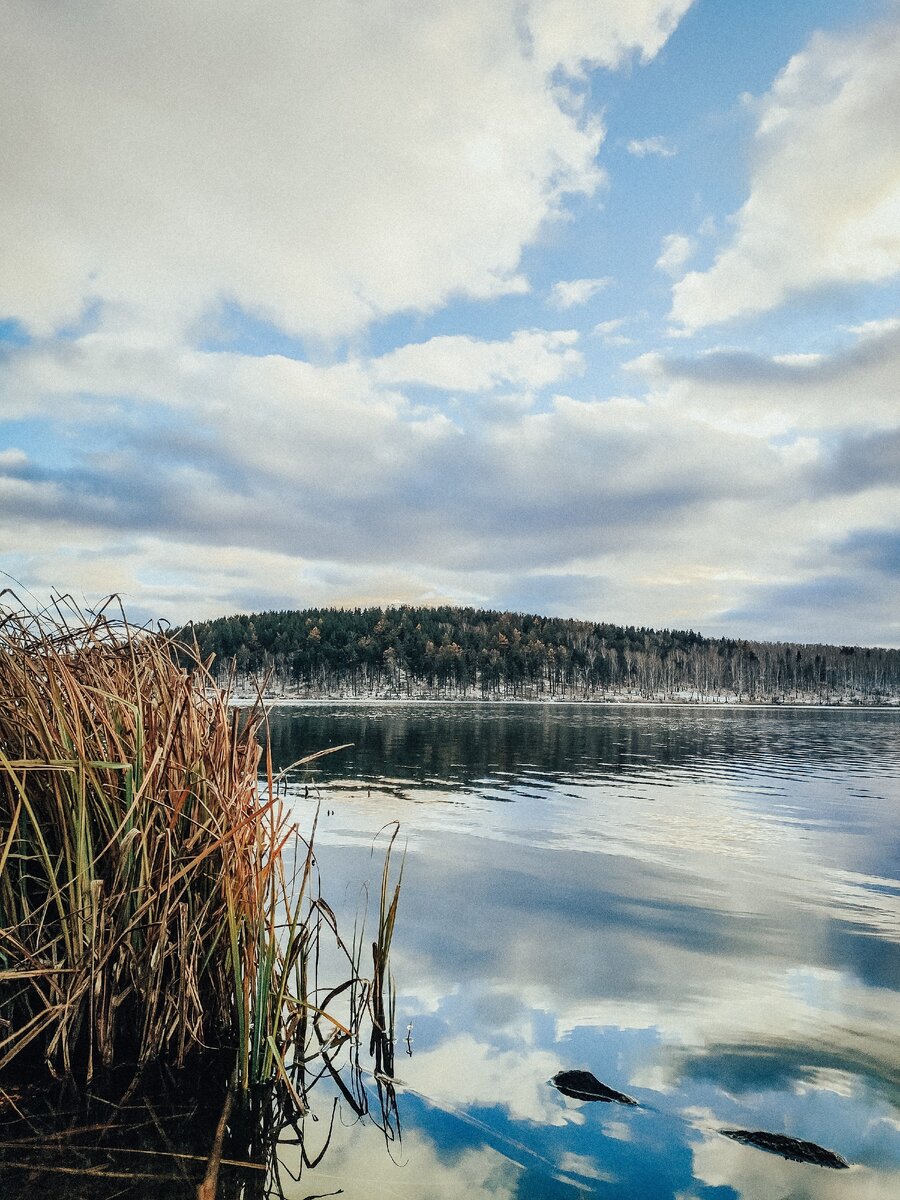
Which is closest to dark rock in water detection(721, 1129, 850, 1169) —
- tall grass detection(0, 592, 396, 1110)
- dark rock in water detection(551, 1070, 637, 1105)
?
dark rock in water detection(551, 1070, 637, 1105)

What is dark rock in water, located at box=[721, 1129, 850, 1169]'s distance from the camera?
4492mm

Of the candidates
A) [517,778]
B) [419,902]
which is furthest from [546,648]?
[419,902]

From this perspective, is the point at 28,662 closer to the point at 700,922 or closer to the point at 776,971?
the point at 776,971

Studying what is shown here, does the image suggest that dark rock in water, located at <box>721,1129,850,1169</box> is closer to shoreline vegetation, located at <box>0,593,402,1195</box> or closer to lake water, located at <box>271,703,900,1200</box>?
lake water, located at <box>271,703,900,1200</box>

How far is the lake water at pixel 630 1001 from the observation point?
427cm

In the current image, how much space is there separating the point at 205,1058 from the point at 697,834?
1426cm

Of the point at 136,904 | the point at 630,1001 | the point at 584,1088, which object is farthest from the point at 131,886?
the point at 630,1001

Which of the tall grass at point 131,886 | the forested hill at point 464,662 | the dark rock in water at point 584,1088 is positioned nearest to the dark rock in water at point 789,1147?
the dark rock in water at point 584,1088

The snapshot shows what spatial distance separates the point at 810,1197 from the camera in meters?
4.13

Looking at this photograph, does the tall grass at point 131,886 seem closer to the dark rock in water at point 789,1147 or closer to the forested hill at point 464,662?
the dark rock in water at point 789,1147

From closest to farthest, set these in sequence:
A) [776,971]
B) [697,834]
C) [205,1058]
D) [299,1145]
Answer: [299,1145] → [205,1058] → [776,971] → [697,834]

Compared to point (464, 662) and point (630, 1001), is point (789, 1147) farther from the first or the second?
point (464, 662)

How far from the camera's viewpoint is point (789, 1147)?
4.62 metres

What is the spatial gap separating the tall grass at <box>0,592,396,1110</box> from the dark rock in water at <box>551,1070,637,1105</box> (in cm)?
192
